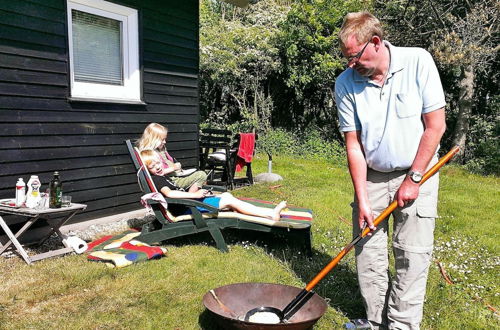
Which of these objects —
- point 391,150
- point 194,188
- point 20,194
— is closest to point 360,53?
point 391,150

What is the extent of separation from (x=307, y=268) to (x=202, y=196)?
1306 millimetres

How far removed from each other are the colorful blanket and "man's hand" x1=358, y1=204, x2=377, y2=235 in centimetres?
205

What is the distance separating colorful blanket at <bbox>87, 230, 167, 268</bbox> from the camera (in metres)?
3.66

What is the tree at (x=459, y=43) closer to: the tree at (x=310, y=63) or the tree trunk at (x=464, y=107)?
the tree trunk at (x=464, y=107)

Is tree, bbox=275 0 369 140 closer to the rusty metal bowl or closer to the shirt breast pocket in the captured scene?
the shirt breast pocket

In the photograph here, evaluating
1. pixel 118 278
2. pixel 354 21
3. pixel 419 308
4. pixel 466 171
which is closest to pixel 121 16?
pixel 118 278

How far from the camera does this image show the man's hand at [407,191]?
88.3 inches

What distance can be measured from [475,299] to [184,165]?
4.41m

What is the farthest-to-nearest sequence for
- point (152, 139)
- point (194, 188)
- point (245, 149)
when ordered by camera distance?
point (245, 149), point (194, 188), point (152, 139)

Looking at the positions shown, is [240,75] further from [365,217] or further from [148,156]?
[365,217]

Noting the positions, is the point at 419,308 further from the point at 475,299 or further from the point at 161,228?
the point at 161,228

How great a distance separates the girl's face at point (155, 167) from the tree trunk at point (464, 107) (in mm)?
8748

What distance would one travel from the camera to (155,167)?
4312 millimetres

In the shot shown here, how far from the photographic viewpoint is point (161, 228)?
430cm
